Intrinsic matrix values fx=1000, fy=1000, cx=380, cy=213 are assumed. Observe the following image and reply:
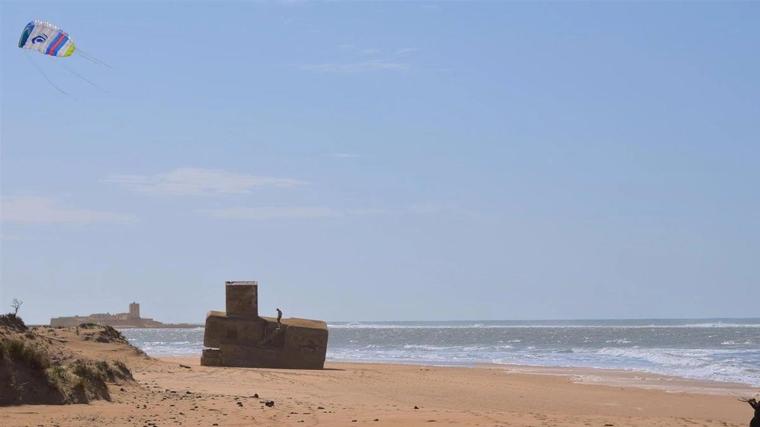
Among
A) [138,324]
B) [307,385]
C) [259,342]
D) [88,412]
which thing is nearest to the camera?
[88,412]

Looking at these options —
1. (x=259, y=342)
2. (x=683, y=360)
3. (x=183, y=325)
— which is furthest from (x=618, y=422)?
(x=183, y=325)

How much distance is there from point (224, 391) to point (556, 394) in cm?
644

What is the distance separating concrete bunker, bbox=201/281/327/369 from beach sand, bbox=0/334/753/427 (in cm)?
109

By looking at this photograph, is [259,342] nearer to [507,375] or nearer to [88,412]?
[507,375]

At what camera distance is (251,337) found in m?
21.3

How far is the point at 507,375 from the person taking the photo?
23266 millimetres

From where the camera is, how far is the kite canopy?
55.4 ft

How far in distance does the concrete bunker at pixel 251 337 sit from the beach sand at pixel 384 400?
1.09 meters

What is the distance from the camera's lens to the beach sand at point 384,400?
10.6 meters

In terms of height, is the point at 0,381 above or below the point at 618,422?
above

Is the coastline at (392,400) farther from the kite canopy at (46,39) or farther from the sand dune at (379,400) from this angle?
the kite canopy at (46,39)

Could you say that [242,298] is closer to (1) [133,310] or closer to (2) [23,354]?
(2) [23,354]

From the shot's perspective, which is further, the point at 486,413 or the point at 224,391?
the point at 224,391

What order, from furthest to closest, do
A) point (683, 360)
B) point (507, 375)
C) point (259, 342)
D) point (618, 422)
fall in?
point (683, 360)
point (507, 375)
point (259, 342)
point (618, 422)
